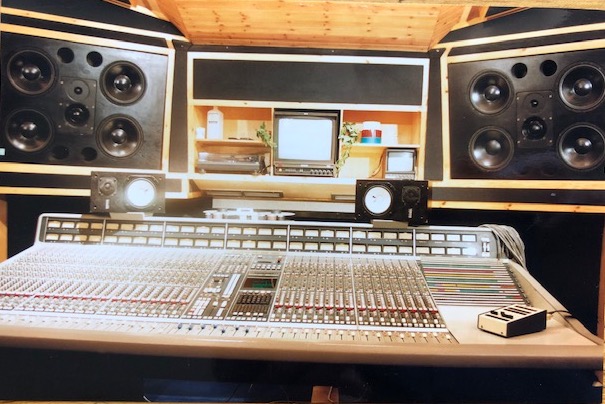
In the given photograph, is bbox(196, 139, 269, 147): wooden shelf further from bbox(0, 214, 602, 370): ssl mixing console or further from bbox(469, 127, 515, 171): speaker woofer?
bbox(469, 127, 515, 171): speaker woofer

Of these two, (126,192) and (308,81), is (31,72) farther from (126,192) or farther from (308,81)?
(308,81)

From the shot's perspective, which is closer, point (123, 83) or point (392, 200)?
point (392, 200)

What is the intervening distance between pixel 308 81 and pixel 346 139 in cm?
32

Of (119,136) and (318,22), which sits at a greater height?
(318,22)

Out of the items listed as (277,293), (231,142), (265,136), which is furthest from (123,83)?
(277,293)

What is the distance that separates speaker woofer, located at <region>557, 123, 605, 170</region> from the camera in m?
1.36

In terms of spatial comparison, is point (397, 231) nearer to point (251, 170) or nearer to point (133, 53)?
point (251, 170)

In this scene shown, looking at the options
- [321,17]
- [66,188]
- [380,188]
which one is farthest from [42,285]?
[321,17]

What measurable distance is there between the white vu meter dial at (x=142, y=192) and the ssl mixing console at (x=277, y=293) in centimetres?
8

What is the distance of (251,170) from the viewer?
169cm

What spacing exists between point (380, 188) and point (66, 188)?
4.36 ft

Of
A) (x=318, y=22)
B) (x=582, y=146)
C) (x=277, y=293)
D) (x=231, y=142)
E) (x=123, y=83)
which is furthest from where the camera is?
(x=231, y=142)

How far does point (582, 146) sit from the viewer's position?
55.3 inches

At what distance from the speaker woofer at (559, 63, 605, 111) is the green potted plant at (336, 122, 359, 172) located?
816 mm
